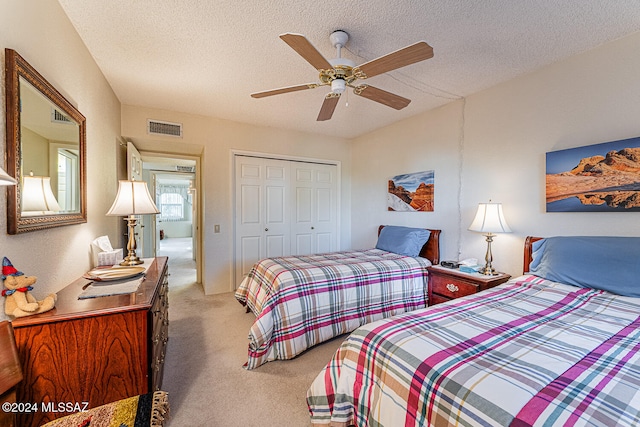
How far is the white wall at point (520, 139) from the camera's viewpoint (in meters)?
2.06

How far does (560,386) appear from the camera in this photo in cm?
87

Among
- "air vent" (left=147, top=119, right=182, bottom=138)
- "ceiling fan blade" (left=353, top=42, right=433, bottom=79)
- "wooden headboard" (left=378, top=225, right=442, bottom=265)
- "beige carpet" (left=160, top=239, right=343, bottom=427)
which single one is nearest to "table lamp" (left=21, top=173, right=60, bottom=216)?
"beige carpet" (left=160, top=239, right=343, bottom=427)

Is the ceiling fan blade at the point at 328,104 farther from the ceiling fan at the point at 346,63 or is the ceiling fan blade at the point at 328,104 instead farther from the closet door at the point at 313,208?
the closet door at the point at 313,208

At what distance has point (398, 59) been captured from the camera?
170 centimetres

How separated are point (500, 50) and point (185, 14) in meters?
2.39

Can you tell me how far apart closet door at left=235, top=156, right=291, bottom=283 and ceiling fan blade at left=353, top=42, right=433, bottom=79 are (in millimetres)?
2643

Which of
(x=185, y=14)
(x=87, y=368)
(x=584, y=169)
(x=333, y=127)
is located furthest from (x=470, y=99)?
(x=87, y=368)

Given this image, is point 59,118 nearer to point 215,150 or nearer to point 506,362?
point 215,150

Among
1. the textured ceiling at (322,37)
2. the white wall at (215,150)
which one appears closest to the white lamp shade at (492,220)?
the textured ceiling at (322,37)

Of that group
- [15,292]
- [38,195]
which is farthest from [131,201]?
[15,292]

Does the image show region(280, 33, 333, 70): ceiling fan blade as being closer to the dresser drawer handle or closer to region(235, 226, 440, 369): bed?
region(235, 226, 440, 369): bed

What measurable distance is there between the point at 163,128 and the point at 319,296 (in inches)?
118

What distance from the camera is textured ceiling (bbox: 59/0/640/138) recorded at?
1757 mm

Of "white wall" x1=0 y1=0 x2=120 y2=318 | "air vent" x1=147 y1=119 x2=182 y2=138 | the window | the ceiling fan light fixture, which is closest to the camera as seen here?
"white wall" x1=0 y1=0 x2=120 y2=318
